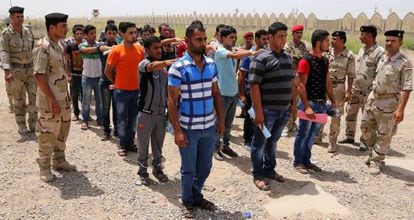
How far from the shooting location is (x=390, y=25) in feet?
95.7

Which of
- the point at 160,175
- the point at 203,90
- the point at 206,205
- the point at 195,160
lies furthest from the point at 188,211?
the point at 203,90

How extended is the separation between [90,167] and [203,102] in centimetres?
242

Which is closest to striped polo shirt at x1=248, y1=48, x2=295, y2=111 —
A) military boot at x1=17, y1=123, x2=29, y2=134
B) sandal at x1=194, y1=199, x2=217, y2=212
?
sandal at x1=194, y1=199, x2=217, y2=212

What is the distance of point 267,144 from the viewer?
448 centimetres

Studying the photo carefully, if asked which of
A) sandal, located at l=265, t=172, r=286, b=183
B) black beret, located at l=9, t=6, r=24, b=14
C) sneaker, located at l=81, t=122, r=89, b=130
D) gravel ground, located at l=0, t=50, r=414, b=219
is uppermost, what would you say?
black beret, located at l=9, t=6, r=24, b=14

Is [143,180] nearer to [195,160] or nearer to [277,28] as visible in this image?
[195,160]

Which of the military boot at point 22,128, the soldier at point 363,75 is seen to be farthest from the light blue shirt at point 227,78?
the military boot at point 22,128

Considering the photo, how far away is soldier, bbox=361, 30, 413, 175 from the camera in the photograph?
4672mm

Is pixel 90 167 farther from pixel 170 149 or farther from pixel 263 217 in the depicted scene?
pixel 263 217

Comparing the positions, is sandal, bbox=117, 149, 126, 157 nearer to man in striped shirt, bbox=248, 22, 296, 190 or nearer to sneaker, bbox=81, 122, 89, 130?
sneaker, bbox=81, 122, 89, 130

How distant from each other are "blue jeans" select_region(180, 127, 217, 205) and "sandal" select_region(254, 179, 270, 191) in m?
0.88

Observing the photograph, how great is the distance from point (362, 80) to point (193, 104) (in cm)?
359

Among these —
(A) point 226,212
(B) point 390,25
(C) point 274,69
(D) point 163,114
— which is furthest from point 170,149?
(B) point 390,25

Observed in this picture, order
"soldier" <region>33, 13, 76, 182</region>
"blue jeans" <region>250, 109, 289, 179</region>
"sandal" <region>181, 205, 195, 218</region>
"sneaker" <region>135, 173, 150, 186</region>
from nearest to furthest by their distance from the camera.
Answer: "sandal" <region>181, 205, 195, 218</region>
"soldier" <region>33, 13, 76, 182</region>
"blue jeans" <region>250, 109, 289, 179</region>
"sneaker" <region>135, 173, 150, 186</region>
